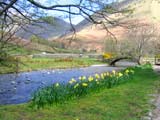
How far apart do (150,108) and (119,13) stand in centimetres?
383

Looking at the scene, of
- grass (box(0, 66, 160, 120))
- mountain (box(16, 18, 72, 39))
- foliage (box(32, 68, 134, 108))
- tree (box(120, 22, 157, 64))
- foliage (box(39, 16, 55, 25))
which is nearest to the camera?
foliage (box(39, 16, 55, 25))

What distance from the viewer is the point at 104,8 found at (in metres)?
9.39

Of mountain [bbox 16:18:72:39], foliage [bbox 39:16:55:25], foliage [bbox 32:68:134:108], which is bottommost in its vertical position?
Answer: foliage [bbox 32:68:134:108]

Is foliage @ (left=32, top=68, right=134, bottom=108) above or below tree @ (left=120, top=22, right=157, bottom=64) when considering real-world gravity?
below

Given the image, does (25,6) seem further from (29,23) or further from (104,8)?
(104,8)

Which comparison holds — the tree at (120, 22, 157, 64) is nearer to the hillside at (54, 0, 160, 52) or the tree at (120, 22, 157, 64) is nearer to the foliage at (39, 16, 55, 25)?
the hillside at (54, 0, 160, 52)

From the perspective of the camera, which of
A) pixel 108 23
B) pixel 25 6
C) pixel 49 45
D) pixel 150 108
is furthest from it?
pixel 150 108

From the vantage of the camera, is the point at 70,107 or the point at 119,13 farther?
the point at 70,107

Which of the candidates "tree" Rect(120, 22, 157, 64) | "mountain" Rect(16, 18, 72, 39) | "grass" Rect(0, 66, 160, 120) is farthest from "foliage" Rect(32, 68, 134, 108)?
"tree" Rect(120, 22, 157, 64)

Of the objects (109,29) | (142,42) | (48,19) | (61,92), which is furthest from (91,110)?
(142,42)

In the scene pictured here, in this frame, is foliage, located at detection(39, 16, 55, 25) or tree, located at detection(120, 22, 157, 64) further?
tree, located at detection(120, 22, 157, 64)

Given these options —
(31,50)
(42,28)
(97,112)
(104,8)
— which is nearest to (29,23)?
(42,28)

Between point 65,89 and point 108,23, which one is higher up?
point 108,23

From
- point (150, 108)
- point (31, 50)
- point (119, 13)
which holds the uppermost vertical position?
point (119, 13)
